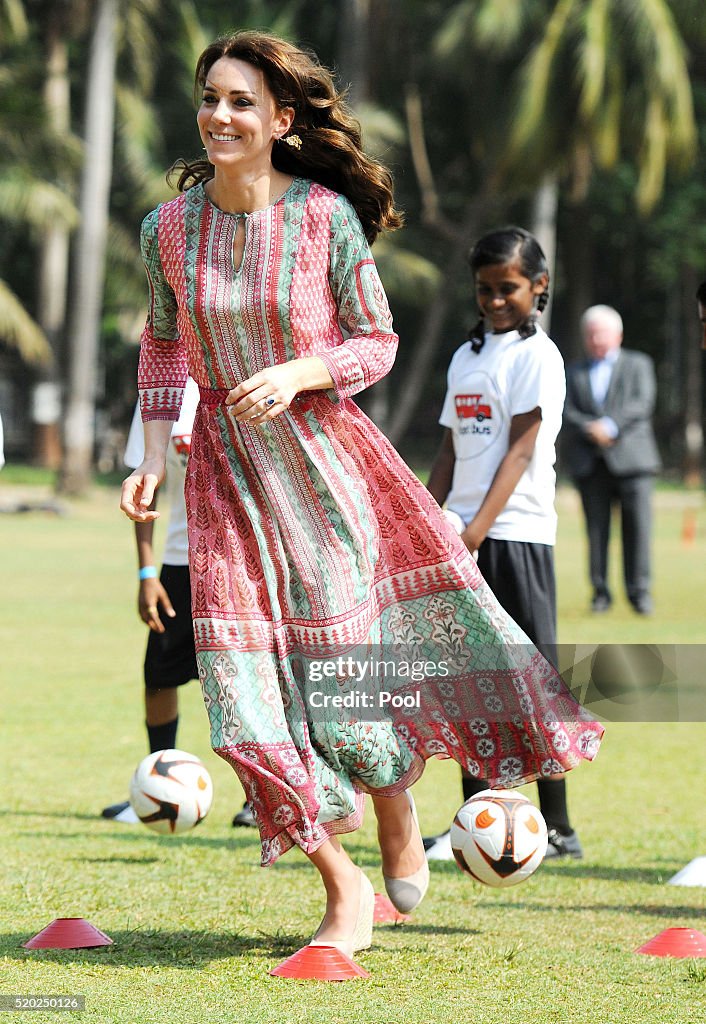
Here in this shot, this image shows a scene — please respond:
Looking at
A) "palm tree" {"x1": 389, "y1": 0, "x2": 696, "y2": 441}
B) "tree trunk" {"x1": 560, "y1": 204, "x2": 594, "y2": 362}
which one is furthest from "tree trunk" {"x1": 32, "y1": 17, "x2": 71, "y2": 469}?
"tree trunk" {"x1": 560, "y1": 204, "x2": 594, "y2": 362}

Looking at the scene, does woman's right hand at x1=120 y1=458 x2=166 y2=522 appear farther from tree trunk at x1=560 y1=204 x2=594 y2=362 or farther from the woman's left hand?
tree trunk at x1=560 y1=204 x2=594 y2=362

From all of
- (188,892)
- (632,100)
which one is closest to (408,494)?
(188,892)

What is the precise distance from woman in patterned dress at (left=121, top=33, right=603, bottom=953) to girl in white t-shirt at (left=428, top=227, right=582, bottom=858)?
115 cm

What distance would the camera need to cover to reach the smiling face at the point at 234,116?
3.93m

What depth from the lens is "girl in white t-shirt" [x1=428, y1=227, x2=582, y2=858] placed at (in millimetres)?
5297

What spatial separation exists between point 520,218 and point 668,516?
1934 centimetres

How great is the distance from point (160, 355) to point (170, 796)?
53.1 inches

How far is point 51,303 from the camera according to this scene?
121ft

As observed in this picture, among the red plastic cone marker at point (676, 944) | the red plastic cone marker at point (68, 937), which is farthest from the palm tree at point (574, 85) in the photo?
the red plastic cone marker at point (68, 937)

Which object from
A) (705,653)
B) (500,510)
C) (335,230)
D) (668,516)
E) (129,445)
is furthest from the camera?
(668,516)

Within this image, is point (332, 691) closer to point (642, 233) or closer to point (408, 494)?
point (408, 494)

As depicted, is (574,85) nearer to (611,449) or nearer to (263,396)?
(611,449)

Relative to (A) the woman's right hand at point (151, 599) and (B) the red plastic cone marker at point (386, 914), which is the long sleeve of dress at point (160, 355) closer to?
(A) the woman's right hand at point (151, 599)

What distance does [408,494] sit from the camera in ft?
13.4
